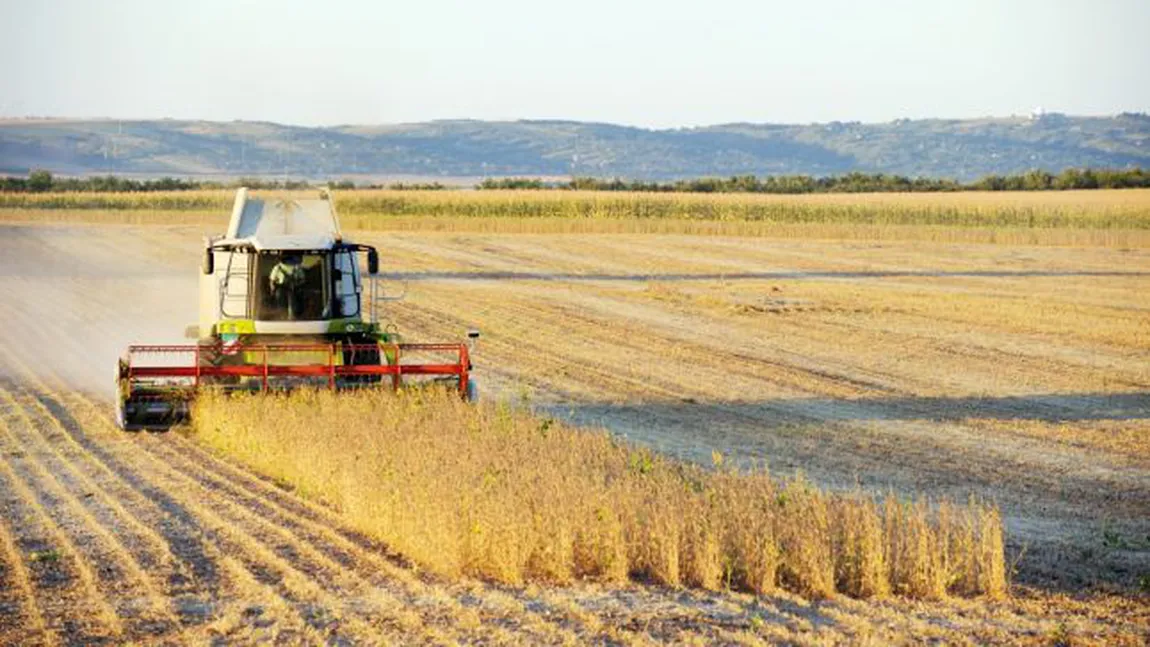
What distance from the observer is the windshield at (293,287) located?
55.5 ft

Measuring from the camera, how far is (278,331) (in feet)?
55.5

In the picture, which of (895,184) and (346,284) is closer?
(346,284)

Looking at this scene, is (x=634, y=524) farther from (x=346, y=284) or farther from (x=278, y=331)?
(x=346, y=284)

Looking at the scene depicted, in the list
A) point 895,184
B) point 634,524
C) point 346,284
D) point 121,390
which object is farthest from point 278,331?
point 895,184

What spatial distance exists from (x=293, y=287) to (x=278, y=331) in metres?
0.48

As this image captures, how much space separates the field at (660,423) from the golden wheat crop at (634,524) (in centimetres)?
22

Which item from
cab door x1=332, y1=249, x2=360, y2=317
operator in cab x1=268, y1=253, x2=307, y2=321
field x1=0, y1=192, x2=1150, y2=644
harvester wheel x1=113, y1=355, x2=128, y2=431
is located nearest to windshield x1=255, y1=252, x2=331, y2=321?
operator in cab x1=268, y1=253, x2=307, y2=321

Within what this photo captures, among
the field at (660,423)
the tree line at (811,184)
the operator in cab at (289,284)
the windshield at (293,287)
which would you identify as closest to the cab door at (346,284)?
the windshield at (293,287)

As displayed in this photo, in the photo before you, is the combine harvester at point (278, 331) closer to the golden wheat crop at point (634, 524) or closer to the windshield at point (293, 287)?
the windshield at point (293, 287)

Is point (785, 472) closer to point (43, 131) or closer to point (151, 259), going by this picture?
point (151, 259)

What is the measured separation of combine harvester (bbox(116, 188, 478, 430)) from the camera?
16.0m

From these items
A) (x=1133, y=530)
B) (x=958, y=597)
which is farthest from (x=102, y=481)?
(x=1133, y=530)

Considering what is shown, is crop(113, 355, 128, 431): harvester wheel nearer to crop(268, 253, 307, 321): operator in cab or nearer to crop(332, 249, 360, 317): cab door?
crop(268, 253, 307, 321): operator in cab

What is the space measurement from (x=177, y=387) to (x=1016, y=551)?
836 centimetres
